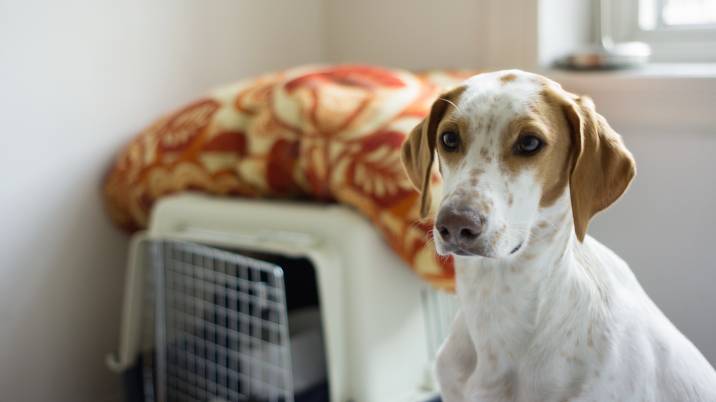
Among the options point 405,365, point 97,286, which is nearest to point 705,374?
point 405,365

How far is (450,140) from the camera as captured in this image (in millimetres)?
902

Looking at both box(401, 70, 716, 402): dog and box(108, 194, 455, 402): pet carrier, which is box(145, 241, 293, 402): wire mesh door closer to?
box(108, 194, 455, 402): pet carrier

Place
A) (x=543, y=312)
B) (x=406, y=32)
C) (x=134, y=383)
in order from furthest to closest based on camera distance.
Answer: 1. (x=406, y=32)
2. (x=134, y=383)
3. (x=543, y=312)

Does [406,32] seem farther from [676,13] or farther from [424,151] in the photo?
[424,151]

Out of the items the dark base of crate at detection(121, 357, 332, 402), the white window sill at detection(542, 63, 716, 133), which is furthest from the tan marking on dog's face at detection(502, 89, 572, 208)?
the dark base of crate at detection(121, 357, 332, 402)

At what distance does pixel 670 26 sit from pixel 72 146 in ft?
4.61

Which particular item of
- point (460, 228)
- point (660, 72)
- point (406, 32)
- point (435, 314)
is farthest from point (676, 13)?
point (460, 228)

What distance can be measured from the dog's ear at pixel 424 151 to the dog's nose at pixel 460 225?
17 cm

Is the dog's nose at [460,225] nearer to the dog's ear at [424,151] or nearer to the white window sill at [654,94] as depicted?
the dog's ear at [424,151]

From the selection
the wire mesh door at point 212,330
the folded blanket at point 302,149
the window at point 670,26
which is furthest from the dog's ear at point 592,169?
the window at point 670,26

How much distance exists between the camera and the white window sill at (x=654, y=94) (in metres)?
1.43

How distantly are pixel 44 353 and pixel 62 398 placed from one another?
0.41 feet

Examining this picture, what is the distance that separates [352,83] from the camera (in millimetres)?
1551

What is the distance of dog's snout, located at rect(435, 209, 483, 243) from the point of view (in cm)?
80
